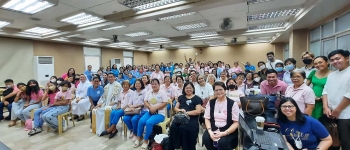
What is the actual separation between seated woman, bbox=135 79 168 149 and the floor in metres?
0.32

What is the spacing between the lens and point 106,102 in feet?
11.5

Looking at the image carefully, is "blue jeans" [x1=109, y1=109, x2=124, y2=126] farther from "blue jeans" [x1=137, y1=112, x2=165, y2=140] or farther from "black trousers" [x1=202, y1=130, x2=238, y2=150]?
"black trousers" [x1=202, y1=130, x2=238, y2=150]

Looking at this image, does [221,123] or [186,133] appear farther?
[186,133]

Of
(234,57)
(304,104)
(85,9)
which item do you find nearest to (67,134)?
(85,9)

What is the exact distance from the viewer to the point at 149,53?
13.6 meters

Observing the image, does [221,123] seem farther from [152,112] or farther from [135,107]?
[135,107]

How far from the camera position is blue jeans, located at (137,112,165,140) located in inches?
102

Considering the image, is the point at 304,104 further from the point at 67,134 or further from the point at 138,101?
the point at 67,134

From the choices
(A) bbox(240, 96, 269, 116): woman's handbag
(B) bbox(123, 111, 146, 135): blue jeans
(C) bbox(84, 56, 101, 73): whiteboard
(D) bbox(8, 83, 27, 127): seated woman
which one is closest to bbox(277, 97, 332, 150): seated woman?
(A) bbox(240, 96, 269, 116): woman's handbag

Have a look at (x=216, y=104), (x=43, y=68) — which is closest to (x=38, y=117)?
(x=216, y=104)

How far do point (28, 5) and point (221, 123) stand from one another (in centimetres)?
448

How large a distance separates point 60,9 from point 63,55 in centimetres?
524

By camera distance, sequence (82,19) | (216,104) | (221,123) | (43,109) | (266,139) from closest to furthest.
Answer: (266,139) < (221,123) < (216,104) < (43,109) < (82,19)

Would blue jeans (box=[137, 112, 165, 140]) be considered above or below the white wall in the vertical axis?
below
